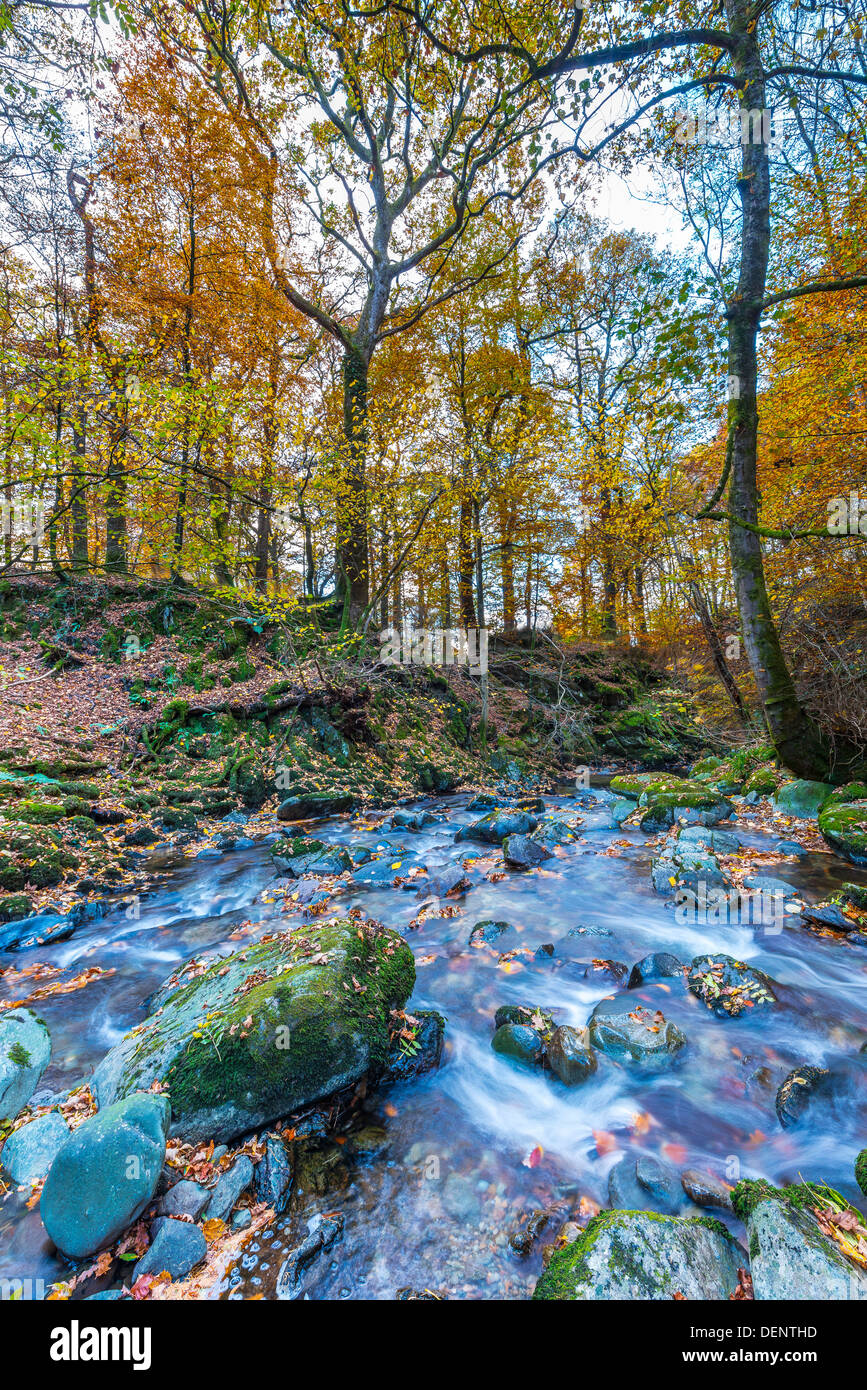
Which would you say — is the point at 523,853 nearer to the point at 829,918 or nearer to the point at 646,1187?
the point at 829,918

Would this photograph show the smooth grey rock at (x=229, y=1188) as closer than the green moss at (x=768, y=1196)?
No

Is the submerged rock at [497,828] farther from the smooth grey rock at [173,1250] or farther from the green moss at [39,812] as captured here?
the smooth grey rock at [173,1250]

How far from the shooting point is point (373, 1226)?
215 centimetres

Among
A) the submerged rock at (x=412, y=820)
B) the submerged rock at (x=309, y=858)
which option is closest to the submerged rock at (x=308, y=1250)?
the submerged rock at (x=309, y=858)

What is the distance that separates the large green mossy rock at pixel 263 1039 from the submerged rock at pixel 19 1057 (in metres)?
0.33

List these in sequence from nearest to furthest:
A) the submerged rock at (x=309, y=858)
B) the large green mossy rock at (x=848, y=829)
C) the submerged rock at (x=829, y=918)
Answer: the submerged rock at (x=829, y=918) < the large green mossy rock at (x=848, y=829) < the submerged rock at (x=309, y=858)

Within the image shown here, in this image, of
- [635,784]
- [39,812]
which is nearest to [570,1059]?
[39,812]

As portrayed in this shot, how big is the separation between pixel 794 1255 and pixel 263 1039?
238 centimetres

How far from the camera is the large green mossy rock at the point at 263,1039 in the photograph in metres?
2.49

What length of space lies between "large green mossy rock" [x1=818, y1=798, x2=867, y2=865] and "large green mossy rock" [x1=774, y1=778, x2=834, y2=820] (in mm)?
581

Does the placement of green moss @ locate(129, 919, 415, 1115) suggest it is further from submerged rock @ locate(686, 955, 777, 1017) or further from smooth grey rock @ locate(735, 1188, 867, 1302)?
submerged rock @ locate(686, 955, 777, 1017)

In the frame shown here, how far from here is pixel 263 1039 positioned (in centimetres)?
263

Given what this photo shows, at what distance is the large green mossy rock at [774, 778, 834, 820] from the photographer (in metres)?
6.71

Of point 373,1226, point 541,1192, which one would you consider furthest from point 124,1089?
point 541,1192
